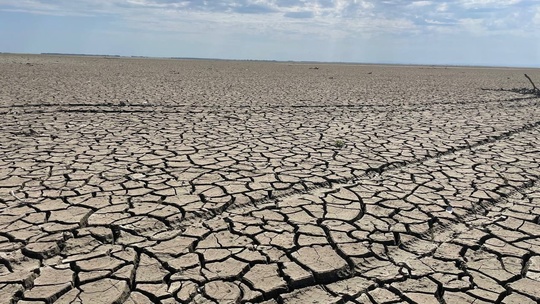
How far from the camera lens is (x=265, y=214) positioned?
141 inches

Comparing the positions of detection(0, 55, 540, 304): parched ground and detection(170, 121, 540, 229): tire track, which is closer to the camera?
detection(0, 55, 540, 304): parched ground

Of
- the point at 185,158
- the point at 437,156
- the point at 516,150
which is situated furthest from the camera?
the point at 516,150

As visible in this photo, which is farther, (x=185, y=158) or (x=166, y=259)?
(x=185, y=158)

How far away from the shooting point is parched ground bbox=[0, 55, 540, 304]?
8.45 ft

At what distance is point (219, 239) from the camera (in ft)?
10.2

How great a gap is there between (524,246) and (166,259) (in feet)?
8.12

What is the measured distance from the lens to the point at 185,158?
17.1 feet

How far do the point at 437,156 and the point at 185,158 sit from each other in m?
3.13

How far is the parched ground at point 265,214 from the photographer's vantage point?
2574mm

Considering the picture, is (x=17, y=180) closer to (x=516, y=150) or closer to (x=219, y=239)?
(x=219, y=239)

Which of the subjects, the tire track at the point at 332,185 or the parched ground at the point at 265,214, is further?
the tire track at the point at 332,185

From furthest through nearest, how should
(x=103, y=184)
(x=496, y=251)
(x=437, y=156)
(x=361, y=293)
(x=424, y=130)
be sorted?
(x=424, y=130)
(x=437, y=156)
(x=103, y=184)
(x=496, y=251)
(x=361, y=293)

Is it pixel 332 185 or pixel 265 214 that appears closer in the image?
pixel 265 214

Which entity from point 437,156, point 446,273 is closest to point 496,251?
point 446,273
